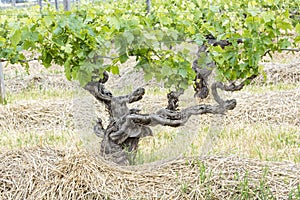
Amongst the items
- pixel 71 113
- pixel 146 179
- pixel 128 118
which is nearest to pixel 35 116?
pixel 71 113

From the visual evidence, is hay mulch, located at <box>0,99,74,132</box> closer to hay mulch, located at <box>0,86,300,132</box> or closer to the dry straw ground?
hay mulch, located at <box>0,86,300,132</box>

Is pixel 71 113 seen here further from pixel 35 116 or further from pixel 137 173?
pixel 137 173

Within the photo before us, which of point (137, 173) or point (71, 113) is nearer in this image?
point (137, 173)

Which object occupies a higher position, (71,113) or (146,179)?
(71,113)

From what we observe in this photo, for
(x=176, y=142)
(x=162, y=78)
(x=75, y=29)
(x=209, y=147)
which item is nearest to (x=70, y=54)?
(x=75, y=29)

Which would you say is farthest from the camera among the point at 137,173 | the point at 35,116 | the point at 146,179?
the point at 35,116

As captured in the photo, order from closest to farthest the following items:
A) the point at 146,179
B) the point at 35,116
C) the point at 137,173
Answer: the point at 146,179
the point at 137,173
the point at 35,116

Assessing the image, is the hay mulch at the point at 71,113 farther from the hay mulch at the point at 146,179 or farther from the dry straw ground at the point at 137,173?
the hay mulch at the point at 146,179

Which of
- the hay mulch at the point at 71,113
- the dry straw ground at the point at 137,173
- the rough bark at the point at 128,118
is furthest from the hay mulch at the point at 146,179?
the hay mulch at the point at 71,113

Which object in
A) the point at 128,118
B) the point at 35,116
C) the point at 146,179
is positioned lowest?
the point at 146,179

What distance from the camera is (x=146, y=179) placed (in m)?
3.73

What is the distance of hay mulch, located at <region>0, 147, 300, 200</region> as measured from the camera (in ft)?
11.6

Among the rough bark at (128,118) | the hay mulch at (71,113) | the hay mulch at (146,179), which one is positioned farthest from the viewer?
the hay mulch at (71,113)

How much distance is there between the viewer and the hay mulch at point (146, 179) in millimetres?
3525
